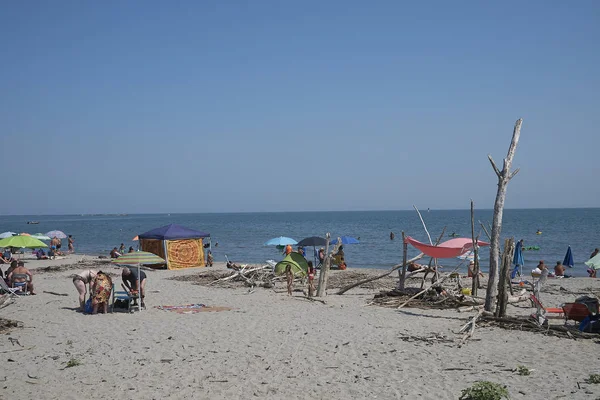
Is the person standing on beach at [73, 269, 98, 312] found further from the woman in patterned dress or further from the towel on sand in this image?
the towel on sand

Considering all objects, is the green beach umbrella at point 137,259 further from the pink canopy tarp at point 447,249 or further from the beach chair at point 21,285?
the pink canopy tarp at point 447,249

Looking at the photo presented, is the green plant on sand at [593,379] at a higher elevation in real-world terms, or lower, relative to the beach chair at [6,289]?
higher

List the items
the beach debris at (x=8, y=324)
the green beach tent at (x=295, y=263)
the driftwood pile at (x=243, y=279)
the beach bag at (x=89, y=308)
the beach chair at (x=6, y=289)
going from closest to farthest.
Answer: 1. the beach debris at (x=8, y=324)
2. the beach bag at (x=89, y=308)
3. the beach chair at (x=6, y=289)
4. the green beach tent at (x=295, y=263)
5. the driftwood pile at (x=243, y=279)

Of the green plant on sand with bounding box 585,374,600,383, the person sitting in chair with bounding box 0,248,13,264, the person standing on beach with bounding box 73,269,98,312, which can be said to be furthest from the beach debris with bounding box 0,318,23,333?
the person sitting in chair with bounding box 0,248,13,264

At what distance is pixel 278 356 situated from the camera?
26.5 feet

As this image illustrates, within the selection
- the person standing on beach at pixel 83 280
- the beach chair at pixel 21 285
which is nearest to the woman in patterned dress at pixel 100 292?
the person standing on beach at pixel 83 280

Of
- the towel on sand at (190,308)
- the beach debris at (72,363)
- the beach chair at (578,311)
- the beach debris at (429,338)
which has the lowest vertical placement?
the towel on sand at (190,308)

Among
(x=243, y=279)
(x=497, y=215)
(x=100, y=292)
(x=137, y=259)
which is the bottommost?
(x=243, y=279)

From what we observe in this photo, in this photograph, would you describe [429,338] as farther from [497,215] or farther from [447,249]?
[447,249]

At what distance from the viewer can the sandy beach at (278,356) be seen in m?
6.55

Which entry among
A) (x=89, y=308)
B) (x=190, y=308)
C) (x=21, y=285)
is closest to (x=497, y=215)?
(x=190, y=308)

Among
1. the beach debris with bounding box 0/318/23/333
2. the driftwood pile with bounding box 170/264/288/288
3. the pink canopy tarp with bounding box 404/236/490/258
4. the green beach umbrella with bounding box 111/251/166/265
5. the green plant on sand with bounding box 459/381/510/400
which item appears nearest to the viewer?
the green plant on sand with bounding box 459/381/510/400

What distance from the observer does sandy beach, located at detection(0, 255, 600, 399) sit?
655 cm

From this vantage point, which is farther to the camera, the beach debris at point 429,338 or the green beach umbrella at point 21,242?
the green beach umbrella at point 21,242
